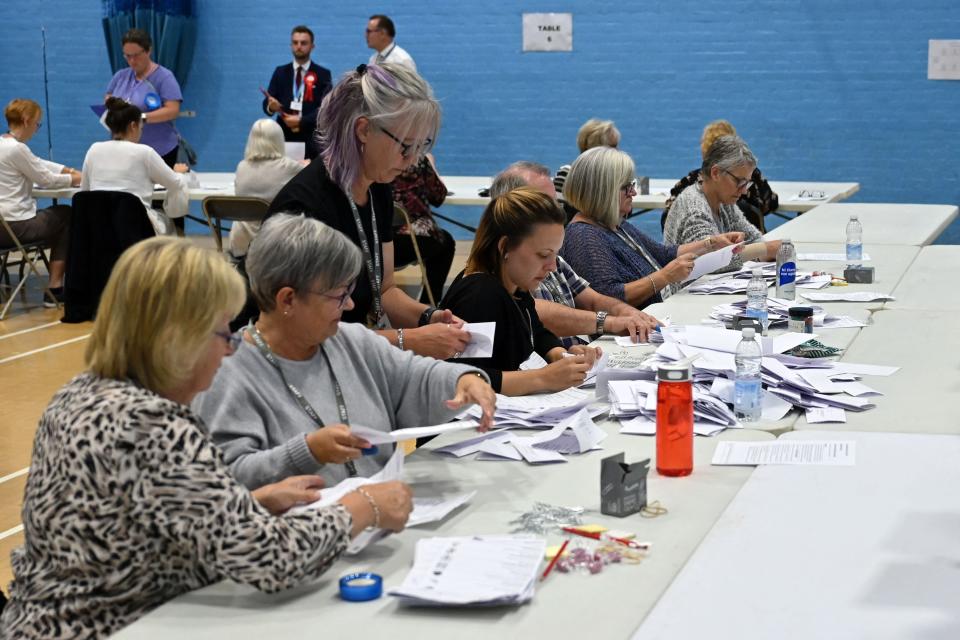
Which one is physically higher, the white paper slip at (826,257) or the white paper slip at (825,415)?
the white paper slip at (826,257)

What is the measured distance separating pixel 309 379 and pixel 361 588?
0.71 metres

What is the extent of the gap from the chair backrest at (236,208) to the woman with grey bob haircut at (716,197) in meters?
2.59

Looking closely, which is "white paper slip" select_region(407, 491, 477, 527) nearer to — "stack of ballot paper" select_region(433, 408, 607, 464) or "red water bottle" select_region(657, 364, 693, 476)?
"stack of ballot paper" select_region(433, 408, 607, 464)

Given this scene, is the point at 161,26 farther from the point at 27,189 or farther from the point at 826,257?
the point at 826,257

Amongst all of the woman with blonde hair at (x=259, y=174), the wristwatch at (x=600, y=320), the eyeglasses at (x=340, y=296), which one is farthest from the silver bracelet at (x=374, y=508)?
the woman with blonde hair at (x=259, y=174)

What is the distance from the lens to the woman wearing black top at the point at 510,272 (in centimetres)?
334

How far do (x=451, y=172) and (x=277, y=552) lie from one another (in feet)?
28.9

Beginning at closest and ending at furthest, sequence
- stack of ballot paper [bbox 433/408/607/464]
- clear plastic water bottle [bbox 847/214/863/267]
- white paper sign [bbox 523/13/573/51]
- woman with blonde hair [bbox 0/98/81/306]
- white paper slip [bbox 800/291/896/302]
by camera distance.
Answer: stack of ballot paper [bbox 433/408/607/464], white paper slip [bbox 800/291/896/302], clear plastic water bottle [bbox 847/214/863/267], woman with blonde hair [bbox 0/98/81/306], white paper sign [bbox 523/13/573/51]

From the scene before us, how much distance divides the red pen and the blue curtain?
936 cm

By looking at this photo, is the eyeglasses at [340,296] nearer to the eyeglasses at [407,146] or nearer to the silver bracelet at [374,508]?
the silver bracelet at [374,508]

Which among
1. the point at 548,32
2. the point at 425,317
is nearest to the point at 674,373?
the point at 425,317

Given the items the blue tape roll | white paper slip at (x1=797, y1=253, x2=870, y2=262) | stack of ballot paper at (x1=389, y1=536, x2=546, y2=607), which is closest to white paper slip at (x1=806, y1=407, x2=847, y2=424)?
stack of ballot paper at (x1=389, y1=536, x2=546, y2=607)

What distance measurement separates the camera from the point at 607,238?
181 inches

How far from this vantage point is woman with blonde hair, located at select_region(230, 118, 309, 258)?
7191mm
